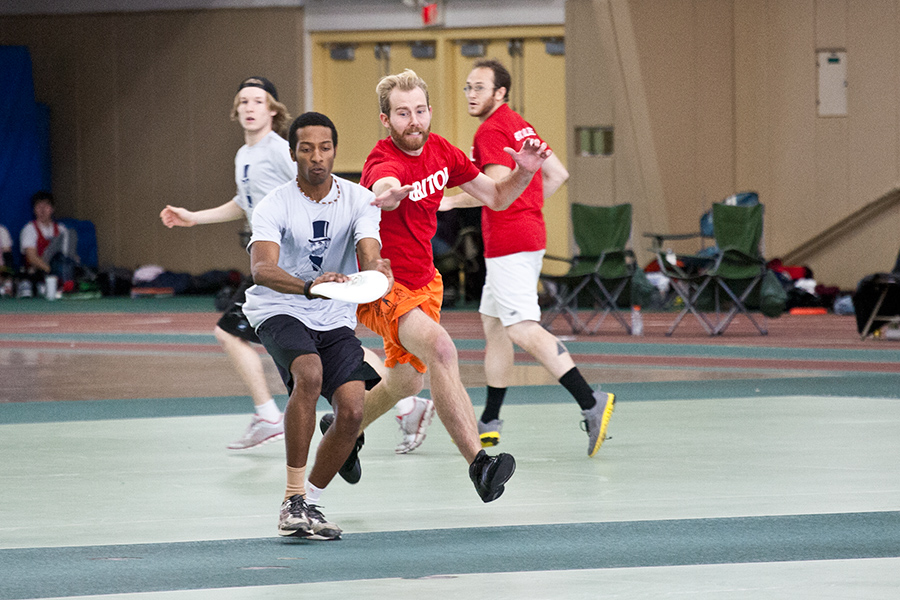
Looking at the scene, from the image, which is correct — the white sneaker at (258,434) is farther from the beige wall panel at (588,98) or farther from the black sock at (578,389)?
the beige wall panel at (588,98)

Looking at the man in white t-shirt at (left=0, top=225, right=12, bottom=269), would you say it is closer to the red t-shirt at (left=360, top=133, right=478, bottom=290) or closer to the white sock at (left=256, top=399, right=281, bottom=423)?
the white sock at (left=256, top=399, right=281, bottom=423)

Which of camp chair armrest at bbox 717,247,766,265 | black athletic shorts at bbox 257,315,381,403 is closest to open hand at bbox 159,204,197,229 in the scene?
black athletic shorts at bbox 257,315,381,403

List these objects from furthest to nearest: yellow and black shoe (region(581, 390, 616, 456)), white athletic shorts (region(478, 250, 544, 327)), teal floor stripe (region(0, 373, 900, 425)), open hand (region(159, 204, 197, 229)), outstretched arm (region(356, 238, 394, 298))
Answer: teal floor stripe (region(0, 373, 900, 425)) → white athletic shorts (region(478, 250, 544, 327)) → yellow and black shoe (region(581, 390, 616, 456)) → open hand (region(159, 204, 197, 229)) → outstretched arm (region(356, 238, 394, 298))

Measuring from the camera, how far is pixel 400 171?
5508 millimetres

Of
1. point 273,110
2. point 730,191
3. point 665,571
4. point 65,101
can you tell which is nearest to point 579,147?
point 730,191

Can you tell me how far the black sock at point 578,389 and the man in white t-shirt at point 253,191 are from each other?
4.92 ft

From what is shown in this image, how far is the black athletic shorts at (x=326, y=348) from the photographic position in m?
4.89

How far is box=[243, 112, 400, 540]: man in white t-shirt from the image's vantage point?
15.8ft

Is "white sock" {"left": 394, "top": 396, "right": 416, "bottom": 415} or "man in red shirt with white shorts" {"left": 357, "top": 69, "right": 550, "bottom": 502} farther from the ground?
"man in red shirt with white shorts" {"left": 357, "top": 69, "right": 550, "bottom": 502}

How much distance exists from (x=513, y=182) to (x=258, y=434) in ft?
7.08

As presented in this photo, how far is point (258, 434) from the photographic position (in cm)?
706

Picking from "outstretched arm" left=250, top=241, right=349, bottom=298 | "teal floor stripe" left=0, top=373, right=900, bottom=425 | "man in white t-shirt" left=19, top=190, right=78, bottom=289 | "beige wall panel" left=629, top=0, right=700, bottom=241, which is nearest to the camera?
A: "outstretched arm" left=250, top=241, right=349, bottom=298

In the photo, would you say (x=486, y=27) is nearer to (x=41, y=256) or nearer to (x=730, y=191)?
(x=730, y=191)

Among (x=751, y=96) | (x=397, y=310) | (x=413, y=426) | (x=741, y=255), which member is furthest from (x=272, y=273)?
(x=751, y=96)
